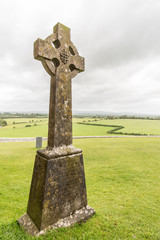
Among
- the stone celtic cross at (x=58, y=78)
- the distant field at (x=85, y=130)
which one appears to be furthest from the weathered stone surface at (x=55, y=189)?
the distant field at (x=85, y=130)

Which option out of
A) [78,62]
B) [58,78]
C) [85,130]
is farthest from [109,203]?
[85,130]

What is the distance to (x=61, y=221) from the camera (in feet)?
11.6

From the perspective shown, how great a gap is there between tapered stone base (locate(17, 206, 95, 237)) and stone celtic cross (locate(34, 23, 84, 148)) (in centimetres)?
205

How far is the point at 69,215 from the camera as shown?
12.2 feet

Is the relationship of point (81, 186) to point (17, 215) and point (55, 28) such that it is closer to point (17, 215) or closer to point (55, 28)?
point (17, 215)

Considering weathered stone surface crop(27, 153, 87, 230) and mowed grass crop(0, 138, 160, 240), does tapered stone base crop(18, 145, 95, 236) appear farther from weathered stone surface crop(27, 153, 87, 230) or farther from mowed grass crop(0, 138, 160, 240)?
mowed grass crop(0, 138, 160, 240)

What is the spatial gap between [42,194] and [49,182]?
0.32 meters

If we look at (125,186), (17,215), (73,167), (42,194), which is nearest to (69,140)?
(73,167)

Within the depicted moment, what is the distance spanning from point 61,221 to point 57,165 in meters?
1.52

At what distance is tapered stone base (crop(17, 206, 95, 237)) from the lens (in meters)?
3.26

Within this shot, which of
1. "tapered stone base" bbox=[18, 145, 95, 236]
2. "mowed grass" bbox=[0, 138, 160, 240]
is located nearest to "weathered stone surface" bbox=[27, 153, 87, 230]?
"tapered stone base" bbox=[18, 145, 95, 236]

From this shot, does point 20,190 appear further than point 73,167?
Yes

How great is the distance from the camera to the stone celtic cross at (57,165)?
3.34 metres

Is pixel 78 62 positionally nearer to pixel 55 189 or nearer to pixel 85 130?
pixel 55 189
